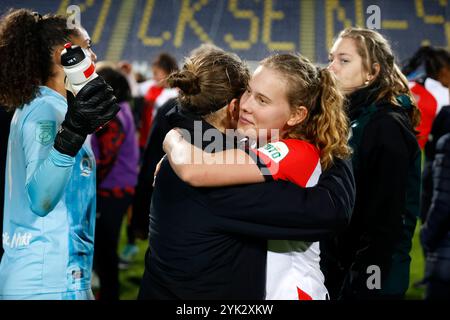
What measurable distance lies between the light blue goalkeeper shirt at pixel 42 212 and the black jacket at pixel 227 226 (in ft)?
0.90

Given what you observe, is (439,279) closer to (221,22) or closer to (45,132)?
(221,22)

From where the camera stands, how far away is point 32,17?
175cm

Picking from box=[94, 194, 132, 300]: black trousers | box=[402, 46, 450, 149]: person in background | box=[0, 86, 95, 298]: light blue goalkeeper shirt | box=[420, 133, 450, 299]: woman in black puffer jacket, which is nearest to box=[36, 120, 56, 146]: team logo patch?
box=[0, 86, 95, 298]: light blue goalkeeper shirt

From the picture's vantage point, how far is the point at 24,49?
174cm

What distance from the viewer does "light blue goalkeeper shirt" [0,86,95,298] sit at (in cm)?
162

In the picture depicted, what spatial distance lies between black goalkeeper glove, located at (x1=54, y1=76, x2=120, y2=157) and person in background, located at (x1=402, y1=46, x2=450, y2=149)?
3137 millimetres

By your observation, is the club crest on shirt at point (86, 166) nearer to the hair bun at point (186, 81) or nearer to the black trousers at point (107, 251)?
the hair bun at point (186, 81)

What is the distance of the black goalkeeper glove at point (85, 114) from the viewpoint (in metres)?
1.49

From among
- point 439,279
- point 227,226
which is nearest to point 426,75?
point 439,279

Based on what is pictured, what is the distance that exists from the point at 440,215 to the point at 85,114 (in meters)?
1.97

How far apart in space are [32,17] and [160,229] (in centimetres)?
75

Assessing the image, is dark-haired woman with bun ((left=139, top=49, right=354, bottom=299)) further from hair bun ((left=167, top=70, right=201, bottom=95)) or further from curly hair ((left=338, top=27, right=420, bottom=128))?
curly hair ((left=338, top=27, right=420, bottom=128))

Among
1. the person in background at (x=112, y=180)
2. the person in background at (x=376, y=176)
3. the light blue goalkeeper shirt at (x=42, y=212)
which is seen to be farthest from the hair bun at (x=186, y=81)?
the person in background at (x=112, y=180)
